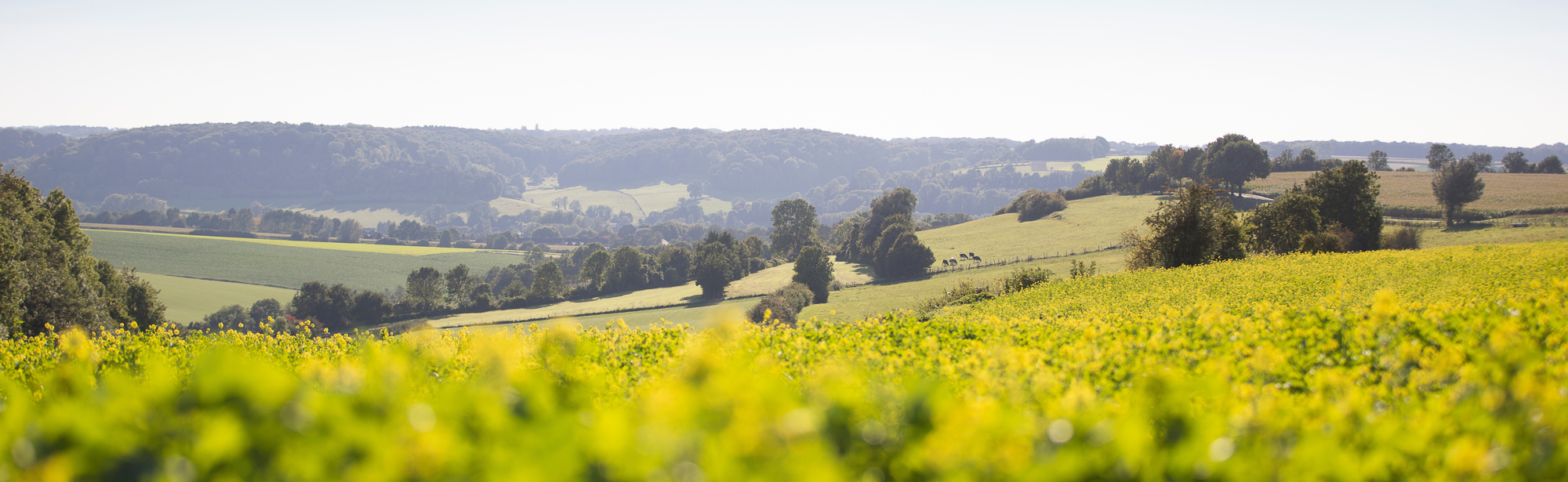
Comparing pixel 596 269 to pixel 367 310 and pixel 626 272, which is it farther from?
pixel 367 310

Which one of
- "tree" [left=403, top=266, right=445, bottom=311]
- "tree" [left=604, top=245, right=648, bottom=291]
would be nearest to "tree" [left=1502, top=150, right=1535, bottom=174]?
"tree" [left=604, top=245, right=648, bottom=291]

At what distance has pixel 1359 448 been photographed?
10.9 feet

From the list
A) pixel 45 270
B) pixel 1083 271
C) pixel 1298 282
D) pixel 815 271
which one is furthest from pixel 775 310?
pixel 45 270

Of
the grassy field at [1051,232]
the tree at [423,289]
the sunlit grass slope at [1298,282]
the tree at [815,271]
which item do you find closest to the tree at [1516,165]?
the grassy field at [1051,232]

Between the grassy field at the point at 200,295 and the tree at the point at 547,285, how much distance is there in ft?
104

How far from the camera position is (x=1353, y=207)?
4491cm

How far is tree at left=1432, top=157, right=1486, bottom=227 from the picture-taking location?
56.9 m

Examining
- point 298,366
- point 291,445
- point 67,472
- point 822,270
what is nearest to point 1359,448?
point 291,445

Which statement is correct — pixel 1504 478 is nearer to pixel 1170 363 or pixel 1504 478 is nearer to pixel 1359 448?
pixel 1359 448

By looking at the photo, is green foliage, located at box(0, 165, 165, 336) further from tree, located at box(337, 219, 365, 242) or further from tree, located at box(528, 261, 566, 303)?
tree, located at box(337, 219, 365, 242)

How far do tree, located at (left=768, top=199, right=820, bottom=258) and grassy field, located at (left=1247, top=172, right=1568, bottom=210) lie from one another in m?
57.7

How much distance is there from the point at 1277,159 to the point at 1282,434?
125 meters

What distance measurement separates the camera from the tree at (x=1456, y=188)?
187 feet

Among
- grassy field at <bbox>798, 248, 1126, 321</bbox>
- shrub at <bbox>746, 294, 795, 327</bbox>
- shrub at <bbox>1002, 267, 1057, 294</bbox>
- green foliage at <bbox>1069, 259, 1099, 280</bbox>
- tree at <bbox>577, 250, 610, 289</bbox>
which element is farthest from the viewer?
tree at <bbox>577, 250, 610, 289</bbox>
